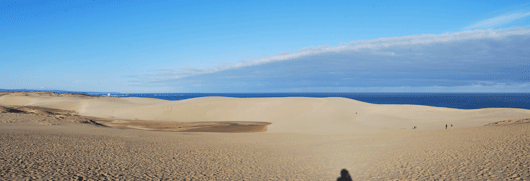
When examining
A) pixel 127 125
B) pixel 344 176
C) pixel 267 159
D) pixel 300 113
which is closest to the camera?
pixel 344 176

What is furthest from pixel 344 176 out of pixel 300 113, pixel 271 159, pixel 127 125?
pixel 300 113

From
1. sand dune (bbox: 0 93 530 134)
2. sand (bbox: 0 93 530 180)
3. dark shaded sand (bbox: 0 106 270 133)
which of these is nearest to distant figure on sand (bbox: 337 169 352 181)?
sand (bbox: 0 93 530 180)

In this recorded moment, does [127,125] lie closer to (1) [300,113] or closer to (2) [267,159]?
(1) [300,113]

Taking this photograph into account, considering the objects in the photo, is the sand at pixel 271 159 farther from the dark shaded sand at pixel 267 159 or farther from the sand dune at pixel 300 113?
the sand dune at pixel 300 113

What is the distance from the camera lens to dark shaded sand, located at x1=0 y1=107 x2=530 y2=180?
8.50 m

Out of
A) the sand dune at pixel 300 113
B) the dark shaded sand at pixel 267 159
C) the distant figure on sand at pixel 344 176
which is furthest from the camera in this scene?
the sand dune at pixel 300 113

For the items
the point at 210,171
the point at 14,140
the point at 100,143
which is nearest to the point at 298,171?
the point at 210,171

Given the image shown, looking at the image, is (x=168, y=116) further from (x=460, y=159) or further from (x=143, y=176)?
(x=460, y=159)

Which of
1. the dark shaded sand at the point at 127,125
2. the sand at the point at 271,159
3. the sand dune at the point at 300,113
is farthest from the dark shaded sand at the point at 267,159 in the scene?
the sand dune at the point at 300,113

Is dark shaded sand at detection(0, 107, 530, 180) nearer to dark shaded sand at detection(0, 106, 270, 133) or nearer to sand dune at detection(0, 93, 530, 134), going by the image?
dark shaded sand at detection(0, 106, 270, 133)

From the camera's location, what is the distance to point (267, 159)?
466 inches

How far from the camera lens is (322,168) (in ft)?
33.9

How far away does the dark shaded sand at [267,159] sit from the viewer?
8500 millimetres

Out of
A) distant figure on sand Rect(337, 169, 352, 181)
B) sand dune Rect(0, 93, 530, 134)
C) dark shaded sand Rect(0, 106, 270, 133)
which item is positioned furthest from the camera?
sand dune Rect(0, 93, 530, 134)
